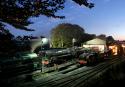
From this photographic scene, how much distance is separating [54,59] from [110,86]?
68.3 feet

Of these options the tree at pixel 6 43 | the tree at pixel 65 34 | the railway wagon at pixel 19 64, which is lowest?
the railway wagon at pixel 19 64

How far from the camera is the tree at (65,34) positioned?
7438 cm

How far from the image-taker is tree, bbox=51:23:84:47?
2928 inches

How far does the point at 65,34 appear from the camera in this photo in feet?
254

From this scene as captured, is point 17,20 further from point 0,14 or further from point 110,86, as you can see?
point 110,86

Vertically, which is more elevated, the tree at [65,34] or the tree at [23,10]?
the tree at [65,34]

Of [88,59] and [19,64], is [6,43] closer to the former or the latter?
[19,64]

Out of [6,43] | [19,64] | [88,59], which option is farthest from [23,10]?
[88,59]

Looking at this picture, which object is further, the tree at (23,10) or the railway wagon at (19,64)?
the railway wagon at (19,64)

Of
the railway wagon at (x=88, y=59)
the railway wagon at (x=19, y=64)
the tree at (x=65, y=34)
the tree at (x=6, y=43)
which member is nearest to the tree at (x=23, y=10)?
the tree at (x=6, y=43)

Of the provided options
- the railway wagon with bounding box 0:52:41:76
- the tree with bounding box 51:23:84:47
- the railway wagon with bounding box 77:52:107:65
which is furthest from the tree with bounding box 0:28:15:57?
the tree with bounding box 51:23:84:47

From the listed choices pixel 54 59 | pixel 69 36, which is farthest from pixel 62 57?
pixel 69 36

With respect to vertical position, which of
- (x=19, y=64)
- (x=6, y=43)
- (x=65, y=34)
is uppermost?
(x=65, y=34)

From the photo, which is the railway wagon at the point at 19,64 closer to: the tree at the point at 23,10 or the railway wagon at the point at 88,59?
the railway wagon at the point at 88,59
